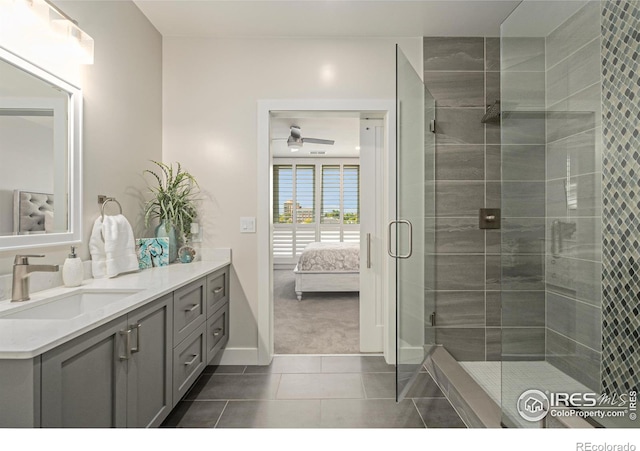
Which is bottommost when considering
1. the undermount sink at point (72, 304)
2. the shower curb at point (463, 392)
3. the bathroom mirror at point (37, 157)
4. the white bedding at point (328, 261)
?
the shower curb at point (463, 392)

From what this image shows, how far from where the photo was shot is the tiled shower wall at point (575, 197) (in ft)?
4.48

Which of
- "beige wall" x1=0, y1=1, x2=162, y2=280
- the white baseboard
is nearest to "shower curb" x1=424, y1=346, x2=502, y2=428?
the white baseboard

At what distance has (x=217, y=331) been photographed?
2.54m

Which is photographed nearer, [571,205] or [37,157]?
[571,205]

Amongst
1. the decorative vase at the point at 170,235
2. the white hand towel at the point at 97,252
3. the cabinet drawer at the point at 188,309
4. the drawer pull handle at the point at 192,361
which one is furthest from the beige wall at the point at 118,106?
the drawer pull handle at the point at 192,361

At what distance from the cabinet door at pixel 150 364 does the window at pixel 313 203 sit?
605 cm

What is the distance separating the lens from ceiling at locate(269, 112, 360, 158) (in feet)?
16.9

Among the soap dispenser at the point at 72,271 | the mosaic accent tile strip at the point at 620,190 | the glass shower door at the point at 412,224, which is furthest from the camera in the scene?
the glass shower door at the point at 412,224

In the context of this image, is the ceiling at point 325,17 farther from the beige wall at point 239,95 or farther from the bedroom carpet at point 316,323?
the bedroom carpet at point 316,323

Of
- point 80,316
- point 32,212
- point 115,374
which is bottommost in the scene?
point 115,374

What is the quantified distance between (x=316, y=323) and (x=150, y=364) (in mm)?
2492

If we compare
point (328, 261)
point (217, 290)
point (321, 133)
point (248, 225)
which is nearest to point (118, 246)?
point (217, 290)

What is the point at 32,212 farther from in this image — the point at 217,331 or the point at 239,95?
the point at 239,95

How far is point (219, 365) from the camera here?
282 cm
